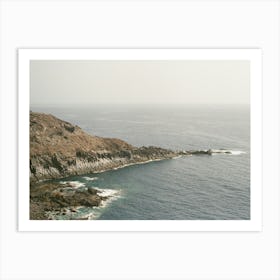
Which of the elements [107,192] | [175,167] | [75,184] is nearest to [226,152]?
[175,167]

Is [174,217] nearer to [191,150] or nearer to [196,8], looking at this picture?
[191,150]

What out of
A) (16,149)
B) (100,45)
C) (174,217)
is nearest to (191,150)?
(174,217)

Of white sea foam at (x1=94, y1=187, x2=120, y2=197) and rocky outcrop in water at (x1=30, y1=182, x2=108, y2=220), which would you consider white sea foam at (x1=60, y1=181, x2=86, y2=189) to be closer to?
rocky outcrop in water at (x1=30, y1=182, x2=108, y2=220)

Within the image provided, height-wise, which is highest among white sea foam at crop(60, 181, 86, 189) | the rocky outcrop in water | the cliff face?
the cliff face

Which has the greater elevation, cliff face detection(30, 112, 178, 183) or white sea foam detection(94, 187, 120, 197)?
cliff face detection(30, 112, 178, 183)

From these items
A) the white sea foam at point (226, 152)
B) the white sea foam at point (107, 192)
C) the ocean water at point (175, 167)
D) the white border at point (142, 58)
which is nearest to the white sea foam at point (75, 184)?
the ocean water at point (175, 167)

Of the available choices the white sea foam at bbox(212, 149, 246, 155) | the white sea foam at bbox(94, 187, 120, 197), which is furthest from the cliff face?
the white sea foam at bbox(212, 149, 246, 155)
